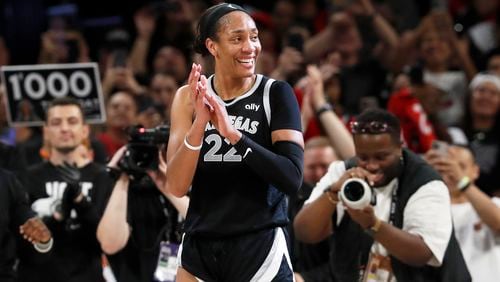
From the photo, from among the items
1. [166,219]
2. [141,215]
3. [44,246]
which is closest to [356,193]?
[166,219]

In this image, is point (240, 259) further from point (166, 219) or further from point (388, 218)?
point (166, 219)

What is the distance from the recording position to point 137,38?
1121 centimetres

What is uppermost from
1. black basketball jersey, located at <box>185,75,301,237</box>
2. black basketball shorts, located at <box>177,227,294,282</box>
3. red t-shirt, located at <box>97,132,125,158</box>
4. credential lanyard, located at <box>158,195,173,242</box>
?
black basketball jersey, located at <box>185,75,301,237</box>

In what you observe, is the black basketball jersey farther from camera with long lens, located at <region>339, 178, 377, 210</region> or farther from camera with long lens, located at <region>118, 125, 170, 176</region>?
camera with long lens, located at <region>118, 125, 170, 176</region>

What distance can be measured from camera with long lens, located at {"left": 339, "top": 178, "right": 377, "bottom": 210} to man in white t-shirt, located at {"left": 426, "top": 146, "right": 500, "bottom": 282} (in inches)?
44.3

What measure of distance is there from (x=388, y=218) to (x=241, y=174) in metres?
1.55

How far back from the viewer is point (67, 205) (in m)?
6.57

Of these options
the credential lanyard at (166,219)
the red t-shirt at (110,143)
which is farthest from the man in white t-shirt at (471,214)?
the red t-shirt at (110,143)

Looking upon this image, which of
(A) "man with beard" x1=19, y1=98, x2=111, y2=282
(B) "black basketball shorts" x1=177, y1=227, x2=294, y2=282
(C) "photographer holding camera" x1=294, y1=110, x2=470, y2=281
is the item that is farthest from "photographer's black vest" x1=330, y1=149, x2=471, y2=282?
(A) "man with beard" x1=19, y1=98, x2=111, y2=282

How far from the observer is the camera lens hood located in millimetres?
5320

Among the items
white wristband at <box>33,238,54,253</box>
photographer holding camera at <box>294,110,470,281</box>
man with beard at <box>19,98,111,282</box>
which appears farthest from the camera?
man with beard at <box>19,98,111,282</box>

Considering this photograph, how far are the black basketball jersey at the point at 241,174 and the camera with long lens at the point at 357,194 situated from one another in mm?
837

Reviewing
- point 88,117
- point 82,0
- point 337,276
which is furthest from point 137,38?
point 337,276

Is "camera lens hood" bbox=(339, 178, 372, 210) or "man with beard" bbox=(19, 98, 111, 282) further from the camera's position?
"man with beard" bbox=(19, 98, 111, 282)
